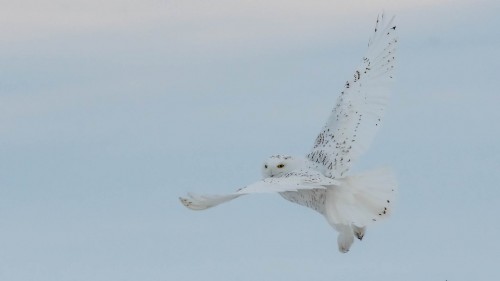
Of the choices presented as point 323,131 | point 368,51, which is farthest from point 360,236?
point 368,51

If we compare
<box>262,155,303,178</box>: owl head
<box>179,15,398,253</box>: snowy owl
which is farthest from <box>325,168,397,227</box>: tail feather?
<box>262,155,303,178</box>: owl head

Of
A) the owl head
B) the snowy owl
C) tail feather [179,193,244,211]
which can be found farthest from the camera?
the owl head

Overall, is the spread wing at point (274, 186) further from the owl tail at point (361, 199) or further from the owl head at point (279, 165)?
the owl head at point (279, 165)

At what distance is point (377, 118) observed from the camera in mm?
27734

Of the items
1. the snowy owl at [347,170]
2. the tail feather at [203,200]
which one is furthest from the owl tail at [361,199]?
the tail feather at [203,200]

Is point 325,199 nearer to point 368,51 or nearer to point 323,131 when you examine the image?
point 323,131

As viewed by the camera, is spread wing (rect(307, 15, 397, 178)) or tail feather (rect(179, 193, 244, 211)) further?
spread wing (rect(307, 15, 397, 178))

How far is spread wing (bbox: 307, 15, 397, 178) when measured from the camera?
26.4 metres

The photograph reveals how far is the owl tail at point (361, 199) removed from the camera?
24359 mm

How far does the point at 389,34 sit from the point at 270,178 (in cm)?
533

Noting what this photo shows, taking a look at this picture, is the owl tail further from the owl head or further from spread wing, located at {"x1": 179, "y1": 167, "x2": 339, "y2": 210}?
the owl head

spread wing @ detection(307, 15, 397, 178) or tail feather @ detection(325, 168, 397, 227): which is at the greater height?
spread wing @ detection(307, 15, 397, 178)

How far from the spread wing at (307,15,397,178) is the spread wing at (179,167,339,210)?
0.92 m

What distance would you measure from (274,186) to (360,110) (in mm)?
5011
